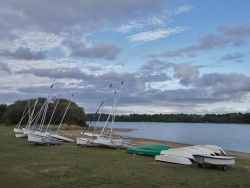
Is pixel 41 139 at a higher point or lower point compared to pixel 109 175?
higher

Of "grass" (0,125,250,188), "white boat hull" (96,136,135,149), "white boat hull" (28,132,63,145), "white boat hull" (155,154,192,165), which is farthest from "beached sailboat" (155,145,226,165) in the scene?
"white boat hull" (28,132,63,145)

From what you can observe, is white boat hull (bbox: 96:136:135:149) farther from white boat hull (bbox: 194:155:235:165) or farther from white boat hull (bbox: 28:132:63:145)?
white boat hull (bbox: 194:155:235:165)

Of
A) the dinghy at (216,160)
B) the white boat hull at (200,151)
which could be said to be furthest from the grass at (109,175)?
the white boat hull at (200,151)

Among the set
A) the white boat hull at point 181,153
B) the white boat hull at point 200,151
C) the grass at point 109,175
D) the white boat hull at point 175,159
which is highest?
the white boat hull at point 200,151

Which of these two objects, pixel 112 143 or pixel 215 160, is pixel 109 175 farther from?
pixel 112 143

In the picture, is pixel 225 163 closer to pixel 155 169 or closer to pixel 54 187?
pixel 155 169

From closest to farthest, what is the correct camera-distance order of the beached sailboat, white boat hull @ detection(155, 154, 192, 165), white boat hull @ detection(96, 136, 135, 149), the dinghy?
the dinghy, white boat hull @ detection(155, 154, 192, 165), the beached sailboat, white boat hull @ detection(96, 136, 135, 149)

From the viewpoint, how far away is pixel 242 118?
550 feet

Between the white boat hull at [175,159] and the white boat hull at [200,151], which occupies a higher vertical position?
the white boat hull at [200,151]

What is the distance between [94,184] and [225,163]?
8.95m

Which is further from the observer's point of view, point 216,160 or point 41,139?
point 41,139

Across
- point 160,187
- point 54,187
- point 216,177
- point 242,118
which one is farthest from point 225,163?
point 242,118

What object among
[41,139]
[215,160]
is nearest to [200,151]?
[215,160]

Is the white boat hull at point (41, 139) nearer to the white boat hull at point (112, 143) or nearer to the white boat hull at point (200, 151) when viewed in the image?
the white boat hull at point (112, 143)
